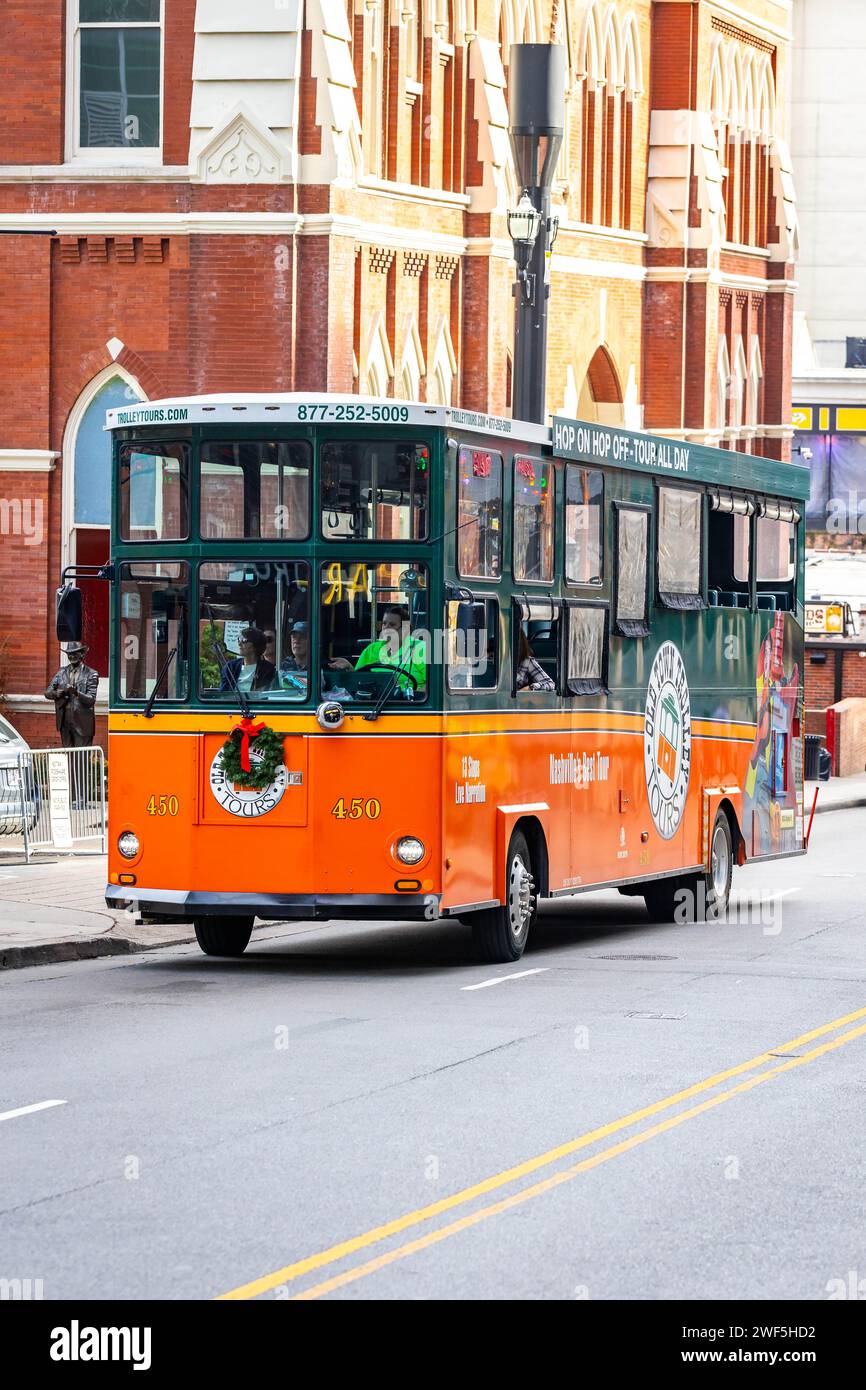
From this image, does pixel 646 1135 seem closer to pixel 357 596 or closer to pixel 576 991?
pixel 576 991

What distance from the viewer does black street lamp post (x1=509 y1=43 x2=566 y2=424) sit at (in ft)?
63.8

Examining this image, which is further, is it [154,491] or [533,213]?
[533,213]

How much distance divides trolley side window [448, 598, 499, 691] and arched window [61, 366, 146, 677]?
13871mm

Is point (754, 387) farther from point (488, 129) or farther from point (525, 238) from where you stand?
point (525, 238)

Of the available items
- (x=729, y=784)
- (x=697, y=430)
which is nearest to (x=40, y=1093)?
(x=729, y=784)

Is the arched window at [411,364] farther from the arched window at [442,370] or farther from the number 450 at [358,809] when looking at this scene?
the number 450 at [358,809]

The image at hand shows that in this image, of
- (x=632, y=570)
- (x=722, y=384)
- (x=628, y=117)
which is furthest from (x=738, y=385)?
(x=632, y=570)

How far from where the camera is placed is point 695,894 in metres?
20.0

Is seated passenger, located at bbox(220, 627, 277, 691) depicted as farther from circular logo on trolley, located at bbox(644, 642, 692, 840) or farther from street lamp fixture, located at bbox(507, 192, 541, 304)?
street lamp fixture, located at bbox(507, 192, 541, 304)

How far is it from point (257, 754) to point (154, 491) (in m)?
1.92

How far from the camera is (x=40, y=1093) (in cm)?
1081

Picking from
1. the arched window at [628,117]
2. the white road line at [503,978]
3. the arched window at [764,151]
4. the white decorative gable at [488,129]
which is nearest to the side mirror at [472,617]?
the white road line at [503,978]

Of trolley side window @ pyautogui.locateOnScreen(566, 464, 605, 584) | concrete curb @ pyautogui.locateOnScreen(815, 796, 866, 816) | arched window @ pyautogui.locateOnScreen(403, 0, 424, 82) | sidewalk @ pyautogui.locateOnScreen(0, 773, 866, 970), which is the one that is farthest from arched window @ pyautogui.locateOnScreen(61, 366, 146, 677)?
trolley side window @ pyautogui.locateOnScreen(566, 464, 605, 584)

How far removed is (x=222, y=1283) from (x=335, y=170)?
22.1m
